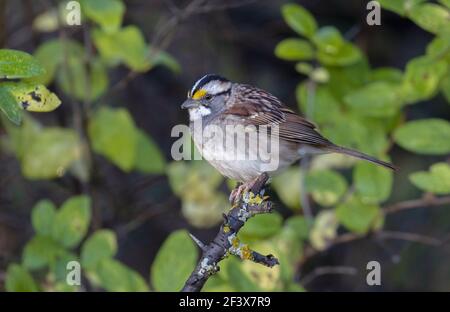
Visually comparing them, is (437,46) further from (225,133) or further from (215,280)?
(215,280)

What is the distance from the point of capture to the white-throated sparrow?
160 inches

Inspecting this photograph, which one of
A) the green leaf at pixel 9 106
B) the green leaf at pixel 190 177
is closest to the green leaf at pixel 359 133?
the green leaf at pixel 190 177

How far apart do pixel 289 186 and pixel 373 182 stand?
86 centimetres

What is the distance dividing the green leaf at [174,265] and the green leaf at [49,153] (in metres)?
1.56

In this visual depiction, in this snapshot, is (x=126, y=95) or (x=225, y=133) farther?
(x=126, y=95)

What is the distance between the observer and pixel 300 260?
5086 mm

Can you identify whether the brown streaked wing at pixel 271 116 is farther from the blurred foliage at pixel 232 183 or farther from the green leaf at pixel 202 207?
the green leaf at pixel 202 207

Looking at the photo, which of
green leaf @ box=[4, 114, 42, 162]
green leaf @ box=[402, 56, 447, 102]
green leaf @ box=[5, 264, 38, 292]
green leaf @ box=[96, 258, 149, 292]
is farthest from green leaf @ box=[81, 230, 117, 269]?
green leaf @ box=[402, 56, 447, 102]

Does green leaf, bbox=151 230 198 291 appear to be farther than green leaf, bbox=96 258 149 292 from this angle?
No

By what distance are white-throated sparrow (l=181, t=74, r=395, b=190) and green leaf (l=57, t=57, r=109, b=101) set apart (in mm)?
1058

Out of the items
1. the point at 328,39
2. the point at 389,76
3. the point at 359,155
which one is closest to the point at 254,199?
the point at 359,155

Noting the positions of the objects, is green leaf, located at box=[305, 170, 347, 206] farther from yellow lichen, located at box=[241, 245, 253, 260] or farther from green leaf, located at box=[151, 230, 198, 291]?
yellow lichen, located at box=[241, 245, 253, 260]
